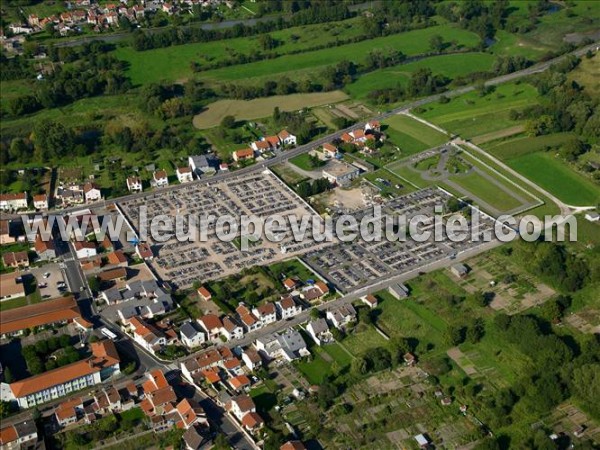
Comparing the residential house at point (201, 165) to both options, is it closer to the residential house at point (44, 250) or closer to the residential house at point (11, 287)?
the residential house at point (44, 250)

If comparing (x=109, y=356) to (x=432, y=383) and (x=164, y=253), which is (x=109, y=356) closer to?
(x=164, y=253)

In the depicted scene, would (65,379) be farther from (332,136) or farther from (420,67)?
(420,67)

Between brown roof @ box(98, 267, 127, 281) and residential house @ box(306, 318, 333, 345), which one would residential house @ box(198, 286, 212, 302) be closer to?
brown roof @ box(98, 267, 127, 281)

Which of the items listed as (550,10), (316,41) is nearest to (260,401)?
(316,41)

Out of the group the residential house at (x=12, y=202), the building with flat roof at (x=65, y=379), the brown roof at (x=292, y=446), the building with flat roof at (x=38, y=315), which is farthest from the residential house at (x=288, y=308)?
the residential house at (x=12, y=202)

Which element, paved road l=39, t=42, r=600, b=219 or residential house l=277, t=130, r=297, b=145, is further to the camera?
residential house l=277, t=130, r=297, b=145

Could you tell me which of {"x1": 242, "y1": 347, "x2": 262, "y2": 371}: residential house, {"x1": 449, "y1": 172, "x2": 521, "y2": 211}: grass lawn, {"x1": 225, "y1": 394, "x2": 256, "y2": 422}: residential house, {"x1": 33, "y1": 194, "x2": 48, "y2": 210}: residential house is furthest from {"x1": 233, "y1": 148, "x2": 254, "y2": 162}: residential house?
{"x1": 225, "y1": 394, "x2": 256, "y2": 422}: residential house

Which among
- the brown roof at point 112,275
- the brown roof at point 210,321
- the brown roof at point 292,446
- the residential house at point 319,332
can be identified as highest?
the brown roof at point 112,275
